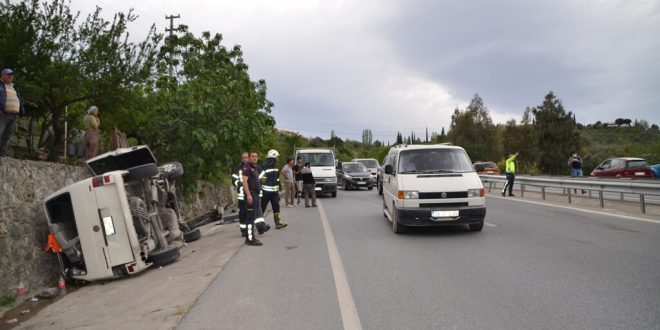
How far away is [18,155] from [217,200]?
10.5 metres

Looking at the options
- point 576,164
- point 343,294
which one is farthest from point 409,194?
point 576,164

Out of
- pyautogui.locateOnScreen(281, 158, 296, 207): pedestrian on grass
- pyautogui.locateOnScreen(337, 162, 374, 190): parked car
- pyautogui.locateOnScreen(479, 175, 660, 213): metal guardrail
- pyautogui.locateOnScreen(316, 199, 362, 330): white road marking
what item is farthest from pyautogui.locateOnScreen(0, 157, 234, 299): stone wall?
pyautogui.locateOnScreen(337, 162, 374, 190): parked car

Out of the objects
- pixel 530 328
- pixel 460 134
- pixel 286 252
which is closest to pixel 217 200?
pixel 286 252

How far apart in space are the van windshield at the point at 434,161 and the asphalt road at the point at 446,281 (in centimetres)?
129

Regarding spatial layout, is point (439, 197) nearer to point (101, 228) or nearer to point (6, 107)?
point (101, 228)

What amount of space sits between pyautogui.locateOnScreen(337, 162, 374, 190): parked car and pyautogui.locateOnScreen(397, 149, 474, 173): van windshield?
1551 centimetres

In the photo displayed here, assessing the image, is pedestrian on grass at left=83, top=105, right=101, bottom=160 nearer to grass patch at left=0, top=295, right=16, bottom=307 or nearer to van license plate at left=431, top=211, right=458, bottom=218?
grass patch at left=0, top=295, right=16, bottom=307

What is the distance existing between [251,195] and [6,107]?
14.0ft

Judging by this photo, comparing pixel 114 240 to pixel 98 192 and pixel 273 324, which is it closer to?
pixel 98 192

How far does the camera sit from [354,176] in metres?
26.0

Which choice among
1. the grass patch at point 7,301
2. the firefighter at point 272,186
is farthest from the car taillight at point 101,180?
A: the firefighter at point 272,186

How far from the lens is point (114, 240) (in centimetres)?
688

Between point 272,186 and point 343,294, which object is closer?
point 343,294

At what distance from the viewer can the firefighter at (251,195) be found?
29.7 feet
